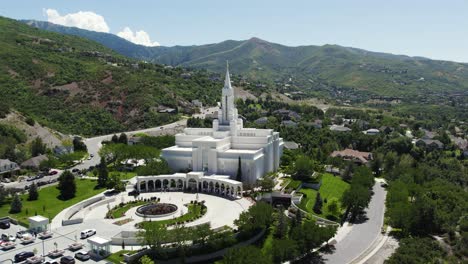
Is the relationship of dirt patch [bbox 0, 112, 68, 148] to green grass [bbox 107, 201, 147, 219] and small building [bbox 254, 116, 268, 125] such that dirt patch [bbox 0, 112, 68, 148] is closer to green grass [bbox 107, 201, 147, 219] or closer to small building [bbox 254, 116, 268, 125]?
green grass [bbox 107, 201, 147, 219]

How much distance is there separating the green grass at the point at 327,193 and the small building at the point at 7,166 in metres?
50.8

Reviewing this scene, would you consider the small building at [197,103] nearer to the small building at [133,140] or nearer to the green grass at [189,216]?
the small building at [133,140]

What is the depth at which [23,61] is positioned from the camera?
132m

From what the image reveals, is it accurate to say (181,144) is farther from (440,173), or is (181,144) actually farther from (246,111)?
(246,111)

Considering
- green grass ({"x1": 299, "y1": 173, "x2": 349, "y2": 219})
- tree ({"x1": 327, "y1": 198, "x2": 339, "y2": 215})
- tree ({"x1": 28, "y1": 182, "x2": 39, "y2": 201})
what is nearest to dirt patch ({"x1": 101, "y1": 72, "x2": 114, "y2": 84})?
tree ({"x1": 28, "y1": 182, "x2": 39, "y2": 201})

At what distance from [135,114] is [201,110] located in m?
24.6

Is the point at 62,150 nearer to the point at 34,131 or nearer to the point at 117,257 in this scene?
the point at 34,131

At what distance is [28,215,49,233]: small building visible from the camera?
147ft

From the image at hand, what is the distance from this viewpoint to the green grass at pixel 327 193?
54.7 metres

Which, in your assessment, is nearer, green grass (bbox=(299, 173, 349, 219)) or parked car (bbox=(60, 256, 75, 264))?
parked car (bbox=(60, 256, 75, 264))

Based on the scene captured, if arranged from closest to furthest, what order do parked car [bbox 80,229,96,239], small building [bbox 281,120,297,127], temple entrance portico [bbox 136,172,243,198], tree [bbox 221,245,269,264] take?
tree [bbox 221,245,269,264]
parked car [bbox 80,229,96,239]
temple entrance portico [bbox 136,172,243,198]
small building [bbox 281,120,297,127]

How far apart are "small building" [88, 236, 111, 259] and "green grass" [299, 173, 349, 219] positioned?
88.2 feet

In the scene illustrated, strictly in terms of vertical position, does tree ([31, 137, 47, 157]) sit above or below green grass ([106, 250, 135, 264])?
above

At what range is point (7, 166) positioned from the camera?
68.7m
